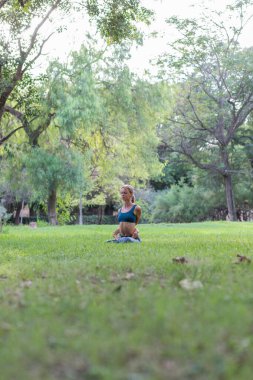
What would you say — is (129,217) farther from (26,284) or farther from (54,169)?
(54,169)

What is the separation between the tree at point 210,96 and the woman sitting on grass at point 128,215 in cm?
1998

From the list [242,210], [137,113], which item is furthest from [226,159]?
[242,210]

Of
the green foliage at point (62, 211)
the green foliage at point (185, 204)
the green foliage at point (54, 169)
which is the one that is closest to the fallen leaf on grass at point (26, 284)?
the green foliage at point (54, 169)

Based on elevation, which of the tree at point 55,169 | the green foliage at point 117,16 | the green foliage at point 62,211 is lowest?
the green foliage at point 62,211

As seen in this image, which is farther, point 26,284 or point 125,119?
point 125,119

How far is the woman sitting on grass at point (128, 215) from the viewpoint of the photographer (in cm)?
1043

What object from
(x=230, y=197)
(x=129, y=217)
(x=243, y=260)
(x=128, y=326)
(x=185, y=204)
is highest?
(x=230, y=197)

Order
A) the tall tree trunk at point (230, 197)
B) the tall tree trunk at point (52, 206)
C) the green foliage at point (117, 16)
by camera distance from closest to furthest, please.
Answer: the green foliage at point (117, 16) < the tall tree trunk at point (52, 206) < the tall tree trunk at point (230, 197)

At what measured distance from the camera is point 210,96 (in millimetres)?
31422

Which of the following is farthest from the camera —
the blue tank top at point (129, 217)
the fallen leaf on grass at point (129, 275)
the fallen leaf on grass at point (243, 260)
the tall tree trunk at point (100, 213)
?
the tall tree trunk at point (100, 213)

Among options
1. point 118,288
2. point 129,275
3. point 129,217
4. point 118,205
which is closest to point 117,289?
point 118,288

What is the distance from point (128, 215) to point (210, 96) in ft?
74.2

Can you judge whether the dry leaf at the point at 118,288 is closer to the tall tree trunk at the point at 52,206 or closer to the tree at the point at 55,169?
the tree at the point at 55,169

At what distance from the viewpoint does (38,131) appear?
24.8 metres
